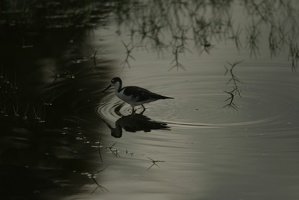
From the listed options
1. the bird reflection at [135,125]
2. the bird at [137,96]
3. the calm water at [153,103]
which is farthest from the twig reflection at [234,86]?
the bird reflection at [135,125]

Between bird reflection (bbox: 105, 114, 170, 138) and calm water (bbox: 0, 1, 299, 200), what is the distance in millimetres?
17

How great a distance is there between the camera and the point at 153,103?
39.2 ft

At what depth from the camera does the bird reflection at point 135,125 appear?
10539 mm

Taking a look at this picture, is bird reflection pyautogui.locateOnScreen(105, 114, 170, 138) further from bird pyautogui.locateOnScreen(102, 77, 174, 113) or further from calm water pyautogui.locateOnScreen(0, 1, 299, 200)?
bird pyautogui.locateOnScreen(102, 77, 174, 113)

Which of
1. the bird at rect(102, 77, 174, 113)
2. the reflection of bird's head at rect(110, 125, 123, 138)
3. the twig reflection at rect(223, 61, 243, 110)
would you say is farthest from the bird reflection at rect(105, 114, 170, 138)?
the twig reflection at rect(223, 61, 243, 110)

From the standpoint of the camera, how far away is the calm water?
341 inches

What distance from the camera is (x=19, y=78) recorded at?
1325 centimetres

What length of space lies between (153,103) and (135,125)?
1.14 meters

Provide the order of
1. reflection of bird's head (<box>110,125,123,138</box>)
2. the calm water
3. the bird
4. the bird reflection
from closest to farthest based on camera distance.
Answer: the calm water < reflection of bird's head (<box>110,125,123,138</box>) < the bird reflection < the bird

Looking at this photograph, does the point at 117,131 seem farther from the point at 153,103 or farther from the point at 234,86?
the point at 234,86

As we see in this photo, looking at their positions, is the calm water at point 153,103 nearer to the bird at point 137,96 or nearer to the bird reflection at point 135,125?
the bird reflection at point 135,125

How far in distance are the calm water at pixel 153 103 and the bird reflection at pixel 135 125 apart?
0.02 meters

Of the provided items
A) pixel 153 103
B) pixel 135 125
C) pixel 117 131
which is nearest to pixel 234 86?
pixel 153 103

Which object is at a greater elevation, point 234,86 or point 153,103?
point 234,86
